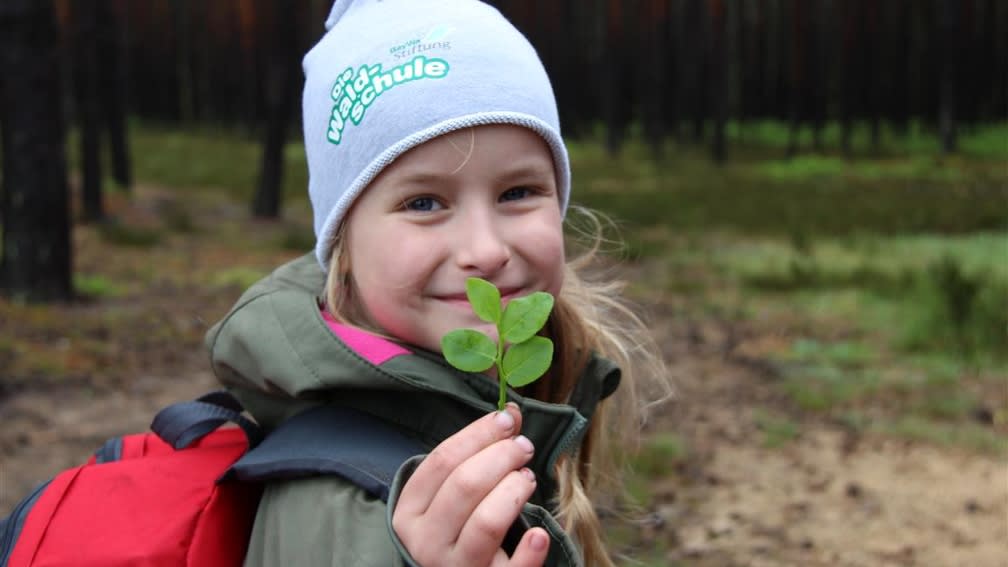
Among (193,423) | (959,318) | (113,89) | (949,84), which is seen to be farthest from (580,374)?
(949,84)

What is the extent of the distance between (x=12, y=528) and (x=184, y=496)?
1.00 feet

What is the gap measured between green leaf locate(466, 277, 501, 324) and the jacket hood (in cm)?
38

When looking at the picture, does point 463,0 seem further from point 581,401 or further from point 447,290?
point 581,401

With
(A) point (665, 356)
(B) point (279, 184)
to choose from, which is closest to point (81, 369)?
(A) point (665, 356)

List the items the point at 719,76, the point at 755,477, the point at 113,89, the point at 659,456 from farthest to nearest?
the point at 719,76 < the point at 113,89 < the point at 659,456 < the point at 755,477

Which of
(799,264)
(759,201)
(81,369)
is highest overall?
(81,369)

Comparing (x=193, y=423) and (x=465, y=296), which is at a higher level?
(x=465, y=296)

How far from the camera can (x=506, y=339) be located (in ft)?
4.31

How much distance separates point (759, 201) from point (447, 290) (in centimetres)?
1317

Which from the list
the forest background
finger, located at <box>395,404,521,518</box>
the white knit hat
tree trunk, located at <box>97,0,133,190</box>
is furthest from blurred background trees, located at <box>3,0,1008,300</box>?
finger, located at <box>395,404,521,518</box>

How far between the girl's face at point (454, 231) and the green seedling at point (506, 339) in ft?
1.21

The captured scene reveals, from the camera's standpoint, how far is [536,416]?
5.54 feet

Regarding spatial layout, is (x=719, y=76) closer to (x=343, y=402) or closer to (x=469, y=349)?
(x=343, y=402)

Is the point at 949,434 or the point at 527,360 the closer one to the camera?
the point at 527,360
